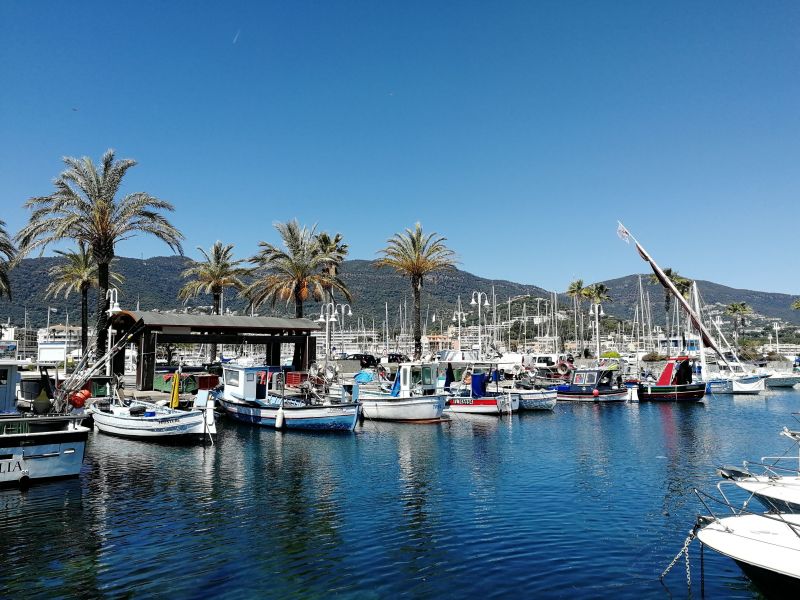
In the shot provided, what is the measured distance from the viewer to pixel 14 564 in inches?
448

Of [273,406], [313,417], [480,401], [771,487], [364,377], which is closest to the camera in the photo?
[771,487]

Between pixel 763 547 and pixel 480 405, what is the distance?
96.5 feet

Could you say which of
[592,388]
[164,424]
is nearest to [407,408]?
[164,424]

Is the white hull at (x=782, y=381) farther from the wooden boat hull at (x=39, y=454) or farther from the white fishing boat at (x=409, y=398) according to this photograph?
the wooden boat hull at (x=39, y=454)

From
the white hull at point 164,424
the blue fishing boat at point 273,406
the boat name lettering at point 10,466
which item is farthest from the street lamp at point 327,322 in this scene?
the boat name lettering at point 10,466

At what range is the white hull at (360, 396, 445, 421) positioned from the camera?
33.4 m

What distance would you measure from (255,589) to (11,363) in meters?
16.2

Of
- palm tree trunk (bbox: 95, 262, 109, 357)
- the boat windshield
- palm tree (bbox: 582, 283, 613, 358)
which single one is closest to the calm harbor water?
palm tree trunk (bbox: 95, 262, 109, 357)

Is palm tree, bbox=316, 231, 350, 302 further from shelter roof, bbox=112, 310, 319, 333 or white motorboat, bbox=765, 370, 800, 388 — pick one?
white motorboat, bbox=765, 370, 800, 388

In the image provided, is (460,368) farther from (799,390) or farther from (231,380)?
(799,390)

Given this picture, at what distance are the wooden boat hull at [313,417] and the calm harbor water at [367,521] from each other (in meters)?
2.12

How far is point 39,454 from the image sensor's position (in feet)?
57.2

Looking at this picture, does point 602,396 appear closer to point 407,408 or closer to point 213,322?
point 407,408

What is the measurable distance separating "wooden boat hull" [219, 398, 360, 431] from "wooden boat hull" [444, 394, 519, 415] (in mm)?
10929
